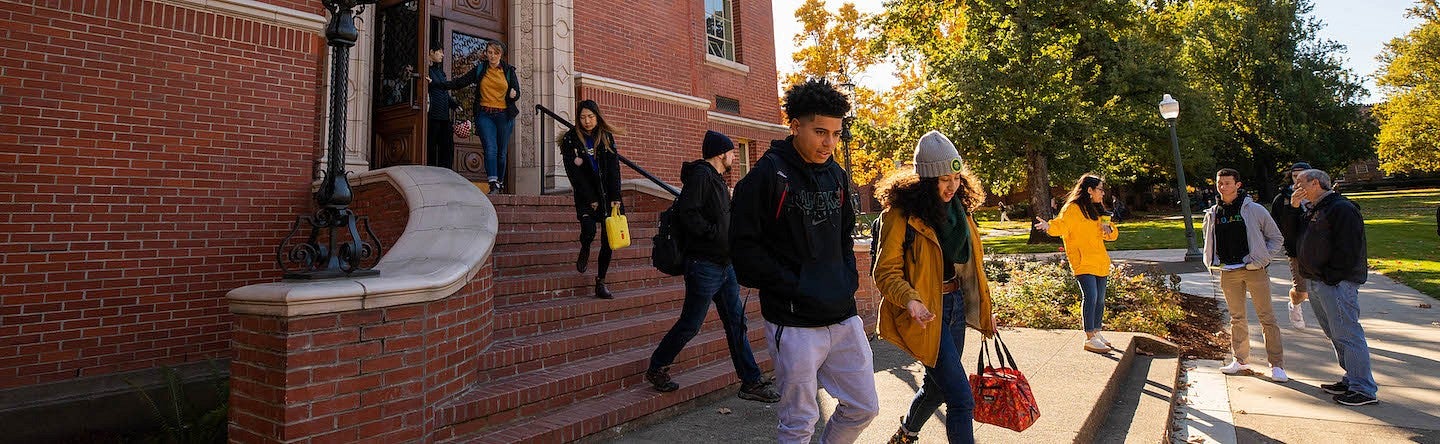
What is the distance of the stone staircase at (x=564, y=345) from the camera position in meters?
3.69

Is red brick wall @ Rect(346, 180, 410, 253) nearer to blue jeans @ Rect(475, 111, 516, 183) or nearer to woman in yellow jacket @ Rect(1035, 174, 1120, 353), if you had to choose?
blue jeans @ Rect(475, 111, 516, 183)

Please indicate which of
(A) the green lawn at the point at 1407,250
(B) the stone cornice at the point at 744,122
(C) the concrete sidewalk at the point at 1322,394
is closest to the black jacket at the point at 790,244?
(C) the concrete sidewalk at the point at 1322,394

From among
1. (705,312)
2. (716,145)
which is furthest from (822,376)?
(716,145)

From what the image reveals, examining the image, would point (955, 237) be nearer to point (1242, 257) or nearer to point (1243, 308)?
point (1242, 257)

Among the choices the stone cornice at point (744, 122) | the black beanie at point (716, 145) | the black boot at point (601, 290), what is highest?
the stone cornice at point (744, 122)

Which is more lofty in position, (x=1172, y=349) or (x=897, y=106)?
(x=897, y=106)

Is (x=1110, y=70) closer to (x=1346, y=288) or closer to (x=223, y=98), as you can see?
(x=1346, y=288)

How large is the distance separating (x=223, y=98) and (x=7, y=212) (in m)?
1.56

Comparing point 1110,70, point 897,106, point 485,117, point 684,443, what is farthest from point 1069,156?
point 684,443

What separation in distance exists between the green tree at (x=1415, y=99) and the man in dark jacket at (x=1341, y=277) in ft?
113

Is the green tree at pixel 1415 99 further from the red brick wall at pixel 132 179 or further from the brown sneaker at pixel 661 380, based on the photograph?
the red brick wall at pixel 132 179

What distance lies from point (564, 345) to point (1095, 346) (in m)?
4.63

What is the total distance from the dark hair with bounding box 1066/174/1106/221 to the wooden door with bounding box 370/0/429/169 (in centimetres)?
660

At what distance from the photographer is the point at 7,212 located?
4.47 meters
